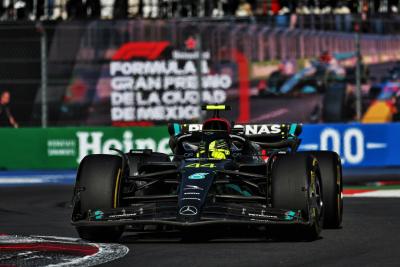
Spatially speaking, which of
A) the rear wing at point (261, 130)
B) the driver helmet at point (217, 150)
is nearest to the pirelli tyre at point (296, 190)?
the driver helmet at point (217, 150)

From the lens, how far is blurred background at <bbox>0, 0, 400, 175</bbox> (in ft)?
76.4

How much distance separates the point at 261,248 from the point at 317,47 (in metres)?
14.2

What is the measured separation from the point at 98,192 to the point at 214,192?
103cm

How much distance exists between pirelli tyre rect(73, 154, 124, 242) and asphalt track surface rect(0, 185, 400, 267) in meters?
0.27

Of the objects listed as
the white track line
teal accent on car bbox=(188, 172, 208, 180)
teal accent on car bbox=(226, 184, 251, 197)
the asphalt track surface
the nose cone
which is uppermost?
teal accent on car bbox=(188, 172, 208, 180)

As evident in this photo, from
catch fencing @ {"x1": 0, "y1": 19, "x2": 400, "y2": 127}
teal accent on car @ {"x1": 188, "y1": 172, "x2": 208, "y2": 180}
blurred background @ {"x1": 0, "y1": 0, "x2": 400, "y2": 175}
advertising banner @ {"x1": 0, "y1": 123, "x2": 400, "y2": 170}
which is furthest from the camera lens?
catch fencing @ {"x1": 0, "y1": 19, "x2": 400, "y2": 127}

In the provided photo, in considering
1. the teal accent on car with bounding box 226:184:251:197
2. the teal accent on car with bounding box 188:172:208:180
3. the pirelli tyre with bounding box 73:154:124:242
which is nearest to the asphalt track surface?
the pirelli tyre with bounding box 73:154:124:242

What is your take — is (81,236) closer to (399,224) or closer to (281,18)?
(399,224)

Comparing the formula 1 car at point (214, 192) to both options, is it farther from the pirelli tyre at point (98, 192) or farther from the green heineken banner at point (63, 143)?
the green heineken banner at point (63, 143)

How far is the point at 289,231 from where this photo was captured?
33.6 ft

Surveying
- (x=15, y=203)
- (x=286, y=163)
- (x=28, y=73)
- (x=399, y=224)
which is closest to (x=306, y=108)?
(x=28, y=73)

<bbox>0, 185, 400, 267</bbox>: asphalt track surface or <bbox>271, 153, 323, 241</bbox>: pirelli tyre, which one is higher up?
<bbox>271, 153, 323, 241</bbox>: pirelli tyre

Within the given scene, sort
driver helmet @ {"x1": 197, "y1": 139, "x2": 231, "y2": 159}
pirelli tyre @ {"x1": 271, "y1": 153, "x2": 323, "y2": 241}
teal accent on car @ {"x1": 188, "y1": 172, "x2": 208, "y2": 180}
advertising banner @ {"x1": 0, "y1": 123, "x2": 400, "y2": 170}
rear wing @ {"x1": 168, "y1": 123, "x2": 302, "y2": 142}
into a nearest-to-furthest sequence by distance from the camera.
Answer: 1. pirelli tyre @ {"x1": 271, "y1": 153, "x2": 323, "y2": 241}
2. teal accent on car @ {"x1": 188, "y1": 172, "x2": 208, "y2": 180}
3. driver helmet @ {"x1": 197, "y1": 139, "x2": 231, "y2": 159}
4. rear wing @ {"x1": 168, "y1": 123, "x2": 302, "y2": 142}
5. advertising banner @ {"x1": 0, "y1": 123, "x2": 400, "y2": 170}

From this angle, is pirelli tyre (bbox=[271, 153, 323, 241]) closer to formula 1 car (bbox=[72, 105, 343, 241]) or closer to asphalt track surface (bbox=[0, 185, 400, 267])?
formula 1 car (bbox=[72, 105, 343, 241])
